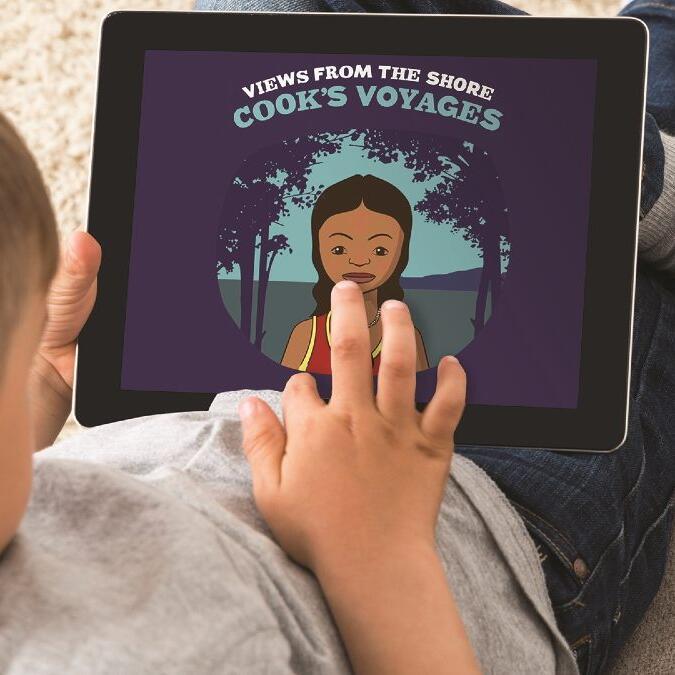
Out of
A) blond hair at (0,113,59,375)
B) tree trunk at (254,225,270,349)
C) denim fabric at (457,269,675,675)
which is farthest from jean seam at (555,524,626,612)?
blond hair at (0,113,59,375)

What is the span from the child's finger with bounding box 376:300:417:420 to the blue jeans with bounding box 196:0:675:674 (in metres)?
0.13

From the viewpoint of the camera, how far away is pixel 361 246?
0.44 meters

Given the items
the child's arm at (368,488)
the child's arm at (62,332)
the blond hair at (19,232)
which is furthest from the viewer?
the child's arm at (62,332)

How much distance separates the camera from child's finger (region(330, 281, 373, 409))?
385 mm

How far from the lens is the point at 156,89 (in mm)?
445

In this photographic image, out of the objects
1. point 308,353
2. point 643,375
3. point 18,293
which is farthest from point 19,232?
point 643,375

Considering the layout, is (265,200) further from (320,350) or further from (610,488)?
(610,488)

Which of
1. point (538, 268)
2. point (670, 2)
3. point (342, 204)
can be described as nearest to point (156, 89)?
point (342, 204)

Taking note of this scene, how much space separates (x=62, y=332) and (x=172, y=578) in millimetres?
264

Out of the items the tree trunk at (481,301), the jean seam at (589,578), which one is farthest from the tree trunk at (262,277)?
the jean seam at (589,578)

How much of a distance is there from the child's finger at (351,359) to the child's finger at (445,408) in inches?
1.2

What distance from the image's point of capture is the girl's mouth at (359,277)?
0.44 m

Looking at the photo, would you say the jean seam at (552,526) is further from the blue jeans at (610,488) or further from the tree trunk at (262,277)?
the tree trunk at (262,277)

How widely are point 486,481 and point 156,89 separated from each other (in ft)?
0.91
